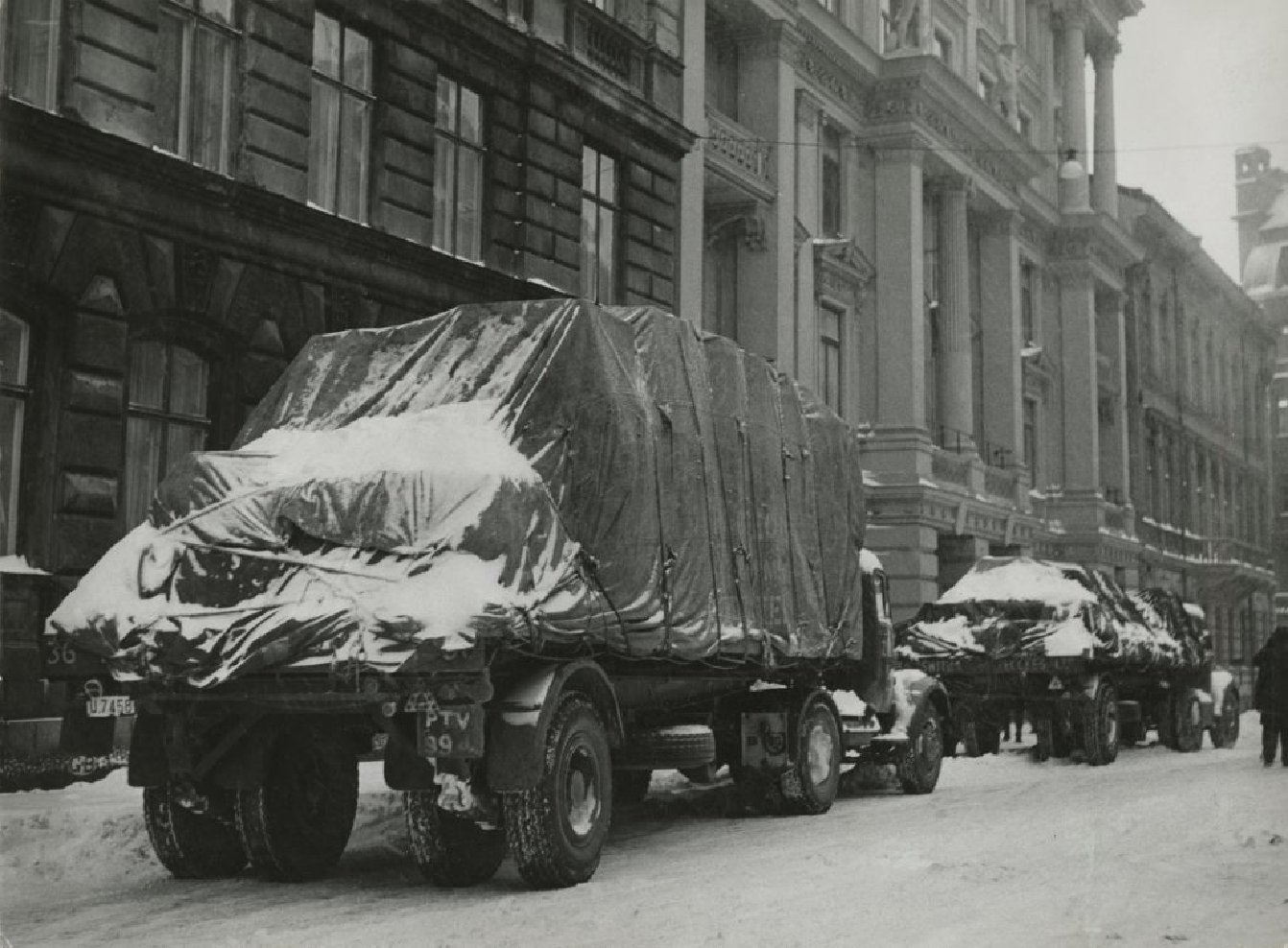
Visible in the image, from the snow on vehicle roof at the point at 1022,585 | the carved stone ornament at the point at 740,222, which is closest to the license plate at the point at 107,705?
the snow on vehicle roof at the point at 1022,585

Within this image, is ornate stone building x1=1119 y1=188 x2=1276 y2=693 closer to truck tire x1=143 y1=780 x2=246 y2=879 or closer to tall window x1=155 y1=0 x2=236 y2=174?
tall window x1=155 y1=0 x2=236 y2=174

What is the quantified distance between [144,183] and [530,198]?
7.07 metres

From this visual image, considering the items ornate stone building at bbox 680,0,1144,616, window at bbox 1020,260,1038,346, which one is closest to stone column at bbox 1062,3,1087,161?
ornate stone building at bbox 680,0,1144,616

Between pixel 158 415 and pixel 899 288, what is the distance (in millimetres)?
21463

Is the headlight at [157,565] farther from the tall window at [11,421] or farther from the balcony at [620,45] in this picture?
the balcony at [620,45]

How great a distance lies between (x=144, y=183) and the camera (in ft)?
49.8

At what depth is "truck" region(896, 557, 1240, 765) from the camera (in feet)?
61.4

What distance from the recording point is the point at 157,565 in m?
8.88

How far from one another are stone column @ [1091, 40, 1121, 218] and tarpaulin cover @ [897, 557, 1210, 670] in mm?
29182

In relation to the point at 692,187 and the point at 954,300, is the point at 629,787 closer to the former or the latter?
the point at 692,187

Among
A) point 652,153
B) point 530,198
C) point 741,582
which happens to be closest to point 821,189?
point 652,153

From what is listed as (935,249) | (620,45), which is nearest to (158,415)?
(620,45)

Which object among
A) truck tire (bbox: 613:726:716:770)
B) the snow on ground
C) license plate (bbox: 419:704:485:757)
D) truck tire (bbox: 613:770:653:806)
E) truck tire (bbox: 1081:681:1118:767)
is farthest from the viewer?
truck tire (bbox: 1081:681:1118:767)

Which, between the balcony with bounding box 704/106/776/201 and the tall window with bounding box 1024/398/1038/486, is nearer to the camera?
the balcony with bounding box 704/106/776/201
